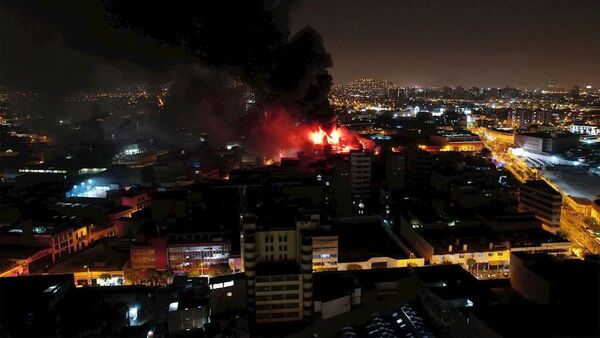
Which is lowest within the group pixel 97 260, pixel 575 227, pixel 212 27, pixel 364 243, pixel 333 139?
pixel 575 227

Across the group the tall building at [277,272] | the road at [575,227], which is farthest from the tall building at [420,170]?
the tall building at [277,272]

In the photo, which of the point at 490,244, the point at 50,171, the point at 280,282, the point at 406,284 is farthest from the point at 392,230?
the point at 50,171

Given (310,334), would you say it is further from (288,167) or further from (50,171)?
(50,171)

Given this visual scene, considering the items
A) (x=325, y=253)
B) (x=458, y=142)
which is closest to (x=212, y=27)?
(x=325, y=253)

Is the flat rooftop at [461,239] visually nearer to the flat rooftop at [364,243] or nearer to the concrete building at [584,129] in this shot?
the flat rooftop at [364,243]

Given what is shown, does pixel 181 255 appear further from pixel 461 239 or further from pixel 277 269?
pixel 461 239

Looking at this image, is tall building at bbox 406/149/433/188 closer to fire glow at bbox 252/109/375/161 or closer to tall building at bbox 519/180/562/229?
fire glow at bbox 252/109/375/161

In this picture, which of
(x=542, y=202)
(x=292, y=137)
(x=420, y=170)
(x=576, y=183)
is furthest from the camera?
(x=292, y=137)
